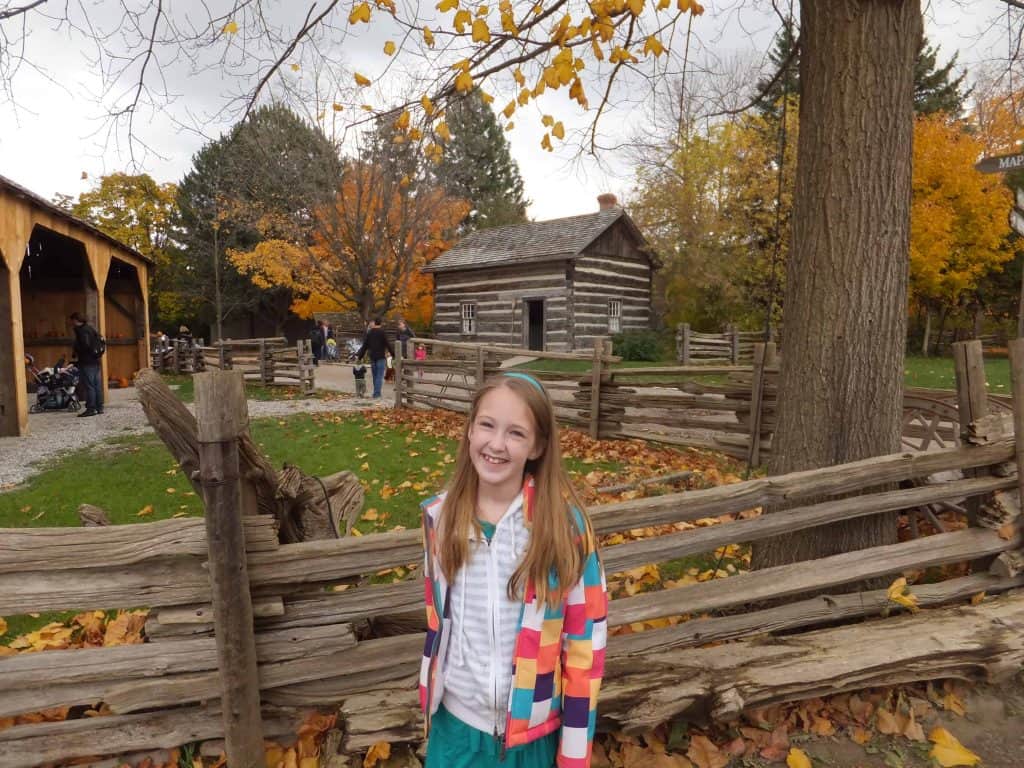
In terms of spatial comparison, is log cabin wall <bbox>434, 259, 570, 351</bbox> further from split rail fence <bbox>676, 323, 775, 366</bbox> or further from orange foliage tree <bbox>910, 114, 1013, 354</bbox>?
orange foliage tree <bbox>910, 114, 1013, 354</bbox>

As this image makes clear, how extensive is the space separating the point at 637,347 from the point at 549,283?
4.17 m

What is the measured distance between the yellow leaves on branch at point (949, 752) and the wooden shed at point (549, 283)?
2038 cm

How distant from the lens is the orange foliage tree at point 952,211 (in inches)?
835

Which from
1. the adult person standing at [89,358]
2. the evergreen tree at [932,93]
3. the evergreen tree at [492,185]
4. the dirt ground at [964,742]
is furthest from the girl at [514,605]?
the evergreen tree at [492,185]

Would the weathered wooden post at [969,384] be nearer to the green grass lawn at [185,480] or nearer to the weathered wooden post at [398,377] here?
the green grass lawn at [185,480]

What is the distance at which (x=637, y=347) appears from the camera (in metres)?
22.8

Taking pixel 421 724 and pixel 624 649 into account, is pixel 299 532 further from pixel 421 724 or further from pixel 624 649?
pixel 624 649

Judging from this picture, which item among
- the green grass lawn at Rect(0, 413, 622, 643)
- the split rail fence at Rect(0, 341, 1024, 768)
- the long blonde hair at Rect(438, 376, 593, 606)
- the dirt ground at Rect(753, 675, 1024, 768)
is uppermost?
the long blonde hair at Rect(438, 376, 593, 606)

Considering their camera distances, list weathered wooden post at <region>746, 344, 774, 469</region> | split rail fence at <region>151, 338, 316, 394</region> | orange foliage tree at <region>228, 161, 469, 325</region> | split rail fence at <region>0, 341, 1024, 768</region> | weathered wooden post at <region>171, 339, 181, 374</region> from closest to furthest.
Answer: split rail fence at <region>0, 341, 1024, 768</region> < weathered wooden post at <region>746, 344, 774, 469</region> < split rail fence at <region>151, 338, 316, 394</region> < orange foliage tree at <region>228, 161, 469, 325</region> < weathered wooden post at <region>171, 339, 181, 374</region>

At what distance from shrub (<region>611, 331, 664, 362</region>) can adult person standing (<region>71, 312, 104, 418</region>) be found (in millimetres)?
16124

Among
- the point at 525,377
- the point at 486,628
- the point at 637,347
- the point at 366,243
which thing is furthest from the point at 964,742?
the point at 366,243

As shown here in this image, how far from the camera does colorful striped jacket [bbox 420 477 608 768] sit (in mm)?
1778

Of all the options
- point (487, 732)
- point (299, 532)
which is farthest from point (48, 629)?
point (487, 732)

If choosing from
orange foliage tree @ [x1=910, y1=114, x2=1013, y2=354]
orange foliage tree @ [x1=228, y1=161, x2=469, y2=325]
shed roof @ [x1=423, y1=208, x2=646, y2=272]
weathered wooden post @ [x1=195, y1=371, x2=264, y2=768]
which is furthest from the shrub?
weathered wooden post @ [x1=195, y1=371, x2=264, y2=768]
